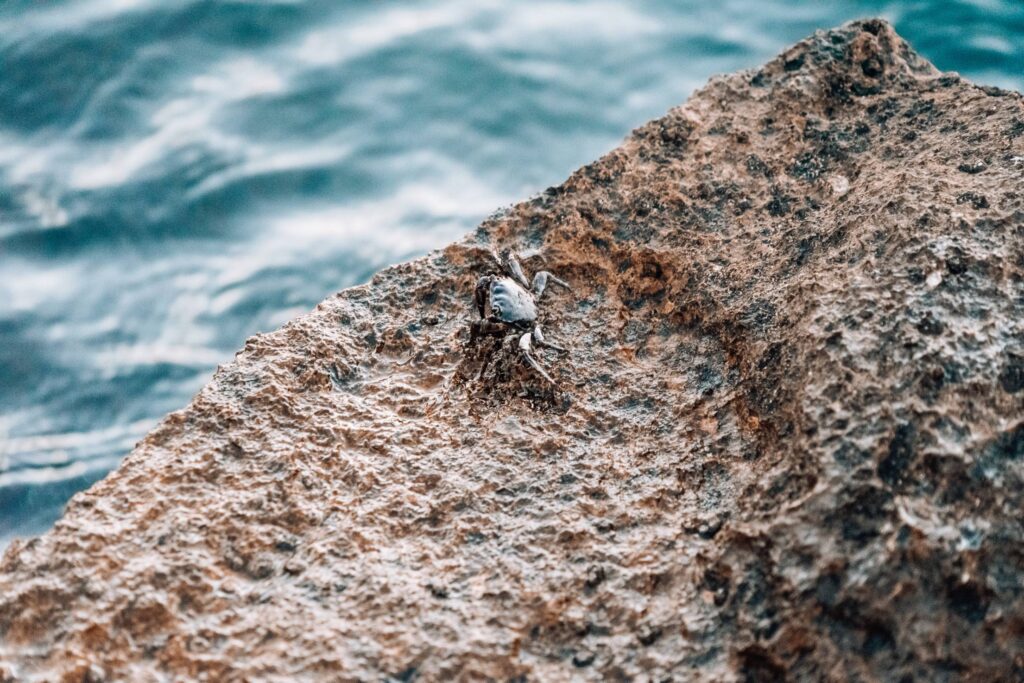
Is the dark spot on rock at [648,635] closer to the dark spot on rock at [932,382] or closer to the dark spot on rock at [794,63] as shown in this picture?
the dark spot on rock at [932,382]

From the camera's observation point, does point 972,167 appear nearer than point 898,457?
No

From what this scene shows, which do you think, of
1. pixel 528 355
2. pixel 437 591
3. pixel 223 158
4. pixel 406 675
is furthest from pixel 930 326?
pixel 223 158

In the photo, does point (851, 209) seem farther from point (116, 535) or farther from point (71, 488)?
point (71, 488)

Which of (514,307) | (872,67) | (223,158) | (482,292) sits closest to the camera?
(514,307)

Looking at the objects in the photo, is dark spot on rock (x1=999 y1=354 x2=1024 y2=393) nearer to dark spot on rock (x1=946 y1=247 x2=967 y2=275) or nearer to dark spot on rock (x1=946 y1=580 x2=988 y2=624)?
dark spot on rock (x1=946 y1=247 x2=967 y2=275)

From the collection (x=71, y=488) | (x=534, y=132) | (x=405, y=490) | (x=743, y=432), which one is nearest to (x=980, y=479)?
(x=743, y=432)

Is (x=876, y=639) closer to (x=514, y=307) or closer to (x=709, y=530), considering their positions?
(x=709, y=530)

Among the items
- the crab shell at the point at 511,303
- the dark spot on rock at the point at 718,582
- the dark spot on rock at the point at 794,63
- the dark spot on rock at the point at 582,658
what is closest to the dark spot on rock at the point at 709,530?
the dark spot on rock at the point at 718,582
